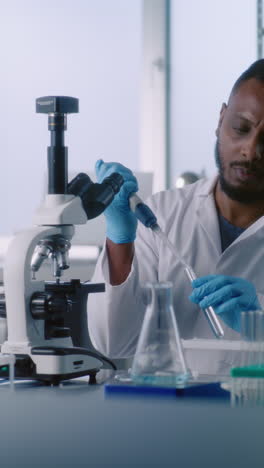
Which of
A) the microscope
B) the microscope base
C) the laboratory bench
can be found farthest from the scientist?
the laboratory bench

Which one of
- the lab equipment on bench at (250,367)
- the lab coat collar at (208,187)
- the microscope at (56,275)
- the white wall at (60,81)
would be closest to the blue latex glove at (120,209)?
the microscope at (56,275)

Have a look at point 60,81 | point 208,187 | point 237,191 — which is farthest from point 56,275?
point 60,81

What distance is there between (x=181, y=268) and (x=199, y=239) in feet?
0.41

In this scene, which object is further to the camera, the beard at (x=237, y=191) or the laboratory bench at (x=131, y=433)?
the beard at (x=237, y=191)

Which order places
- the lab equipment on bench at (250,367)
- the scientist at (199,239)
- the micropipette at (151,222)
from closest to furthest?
1. the lab equipment on bench at (250,367)
2. the micropipette at (151,222)
3. the scientist at (199,239)

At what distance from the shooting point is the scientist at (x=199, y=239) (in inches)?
89.9

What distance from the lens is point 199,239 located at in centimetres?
262

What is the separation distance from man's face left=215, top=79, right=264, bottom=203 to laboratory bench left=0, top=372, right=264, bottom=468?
1168mm

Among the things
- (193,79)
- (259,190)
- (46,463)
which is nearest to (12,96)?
(193,79)

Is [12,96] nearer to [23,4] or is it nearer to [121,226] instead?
[23,4]

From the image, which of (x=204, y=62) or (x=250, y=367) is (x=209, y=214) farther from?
(x=204, y=62)

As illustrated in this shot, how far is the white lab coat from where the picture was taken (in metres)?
2.34

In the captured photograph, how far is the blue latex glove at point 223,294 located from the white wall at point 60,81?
3.71 metres

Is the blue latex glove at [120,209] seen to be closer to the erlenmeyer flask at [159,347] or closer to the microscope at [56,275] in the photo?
the microscope at [56,275]
